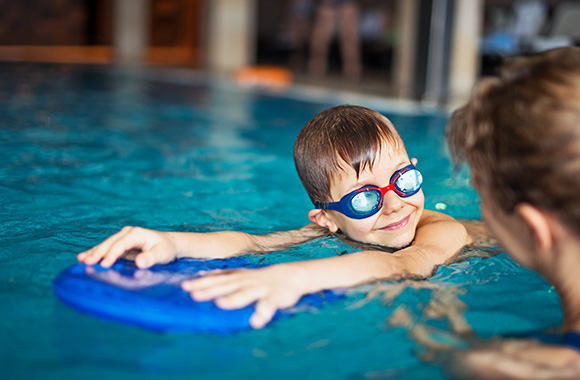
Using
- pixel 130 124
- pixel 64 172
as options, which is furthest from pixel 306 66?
pixel 64 172

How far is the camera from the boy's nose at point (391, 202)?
92.3 inches

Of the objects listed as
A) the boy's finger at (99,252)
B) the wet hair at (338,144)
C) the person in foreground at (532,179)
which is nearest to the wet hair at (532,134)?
the person in foreground at (532,179)

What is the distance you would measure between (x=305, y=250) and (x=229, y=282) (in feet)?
2.96

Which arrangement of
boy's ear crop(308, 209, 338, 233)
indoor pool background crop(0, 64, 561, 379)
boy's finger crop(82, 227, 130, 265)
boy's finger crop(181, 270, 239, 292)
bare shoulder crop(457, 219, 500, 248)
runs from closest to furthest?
indoor pool background crop(0, 64, 561, 379) → boy's finger crop(181, 270, 239, 292) → boy's finger crop(82, 227, 130, 265) → boy's ear crop(308, 209, 338, 233) → bare shoulder crop(457, 219, 500, 248)

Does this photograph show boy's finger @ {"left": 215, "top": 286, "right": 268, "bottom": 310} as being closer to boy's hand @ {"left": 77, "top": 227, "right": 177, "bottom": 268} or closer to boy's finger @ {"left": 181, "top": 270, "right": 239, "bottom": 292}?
boy's finger @ {"left": 181, "top": 270, "right": 239, "bottom": 292}

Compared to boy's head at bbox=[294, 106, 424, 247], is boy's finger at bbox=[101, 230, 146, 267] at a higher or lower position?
lower

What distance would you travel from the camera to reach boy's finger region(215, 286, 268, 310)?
1.75m

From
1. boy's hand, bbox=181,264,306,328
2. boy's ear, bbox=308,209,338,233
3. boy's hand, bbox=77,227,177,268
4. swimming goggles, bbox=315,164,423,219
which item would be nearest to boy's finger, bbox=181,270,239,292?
boy's hand, bbox=181,264,306,328

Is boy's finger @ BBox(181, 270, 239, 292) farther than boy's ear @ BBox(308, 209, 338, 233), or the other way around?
boy's ear @ BBox(308, 209, 338, 233)

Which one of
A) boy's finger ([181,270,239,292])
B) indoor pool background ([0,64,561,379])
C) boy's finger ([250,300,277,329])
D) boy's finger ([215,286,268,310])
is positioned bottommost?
indoor pool background ([0,64,561,379])

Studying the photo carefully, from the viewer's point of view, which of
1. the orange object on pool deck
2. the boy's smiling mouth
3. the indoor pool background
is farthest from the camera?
the orange object on pool deck

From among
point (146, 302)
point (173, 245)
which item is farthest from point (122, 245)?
point (146, 302)

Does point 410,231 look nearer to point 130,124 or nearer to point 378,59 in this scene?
point 130,124

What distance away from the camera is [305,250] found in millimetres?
2674
